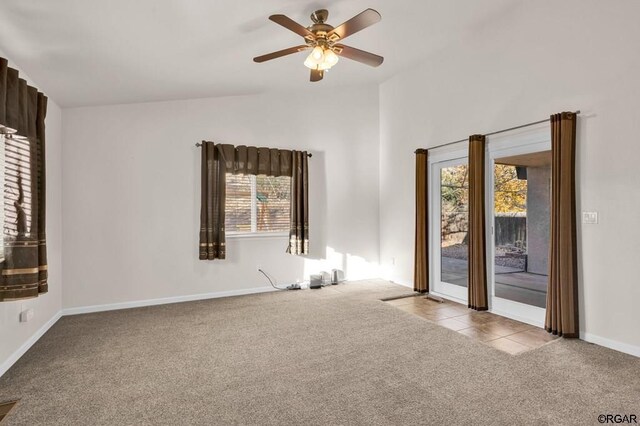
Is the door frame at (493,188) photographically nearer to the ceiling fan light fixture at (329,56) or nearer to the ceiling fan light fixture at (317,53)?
the ceiling fan light fixture at (329,56)

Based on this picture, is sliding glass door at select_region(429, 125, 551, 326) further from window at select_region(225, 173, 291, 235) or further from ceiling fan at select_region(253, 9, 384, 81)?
window at select_region(225, 173, 291, 235)

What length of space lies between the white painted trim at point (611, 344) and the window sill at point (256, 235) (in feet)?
12.4

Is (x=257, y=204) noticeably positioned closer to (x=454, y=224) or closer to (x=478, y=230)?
(x=454, y=224)

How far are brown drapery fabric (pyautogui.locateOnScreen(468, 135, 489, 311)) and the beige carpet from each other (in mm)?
906

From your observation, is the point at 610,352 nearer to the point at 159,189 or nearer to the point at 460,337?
the point at 460,337

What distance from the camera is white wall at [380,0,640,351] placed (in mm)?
2930

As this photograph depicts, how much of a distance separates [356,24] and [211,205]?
9.88 feet

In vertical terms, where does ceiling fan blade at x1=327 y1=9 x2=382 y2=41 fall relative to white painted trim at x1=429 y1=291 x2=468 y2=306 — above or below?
above

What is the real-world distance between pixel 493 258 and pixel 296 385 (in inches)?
114

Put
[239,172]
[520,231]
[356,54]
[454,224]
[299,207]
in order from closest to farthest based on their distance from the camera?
[356,54] → [520,231] → [454,224] → [239,172] → [299,207]

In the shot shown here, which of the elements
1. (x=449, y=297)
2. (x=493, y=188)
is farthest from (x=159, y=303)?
(x=493, y=188)

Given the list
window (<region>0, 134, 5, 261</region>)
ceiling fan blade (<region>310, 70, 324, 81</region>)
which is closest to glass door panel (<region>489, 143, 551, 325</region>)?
ceiling fan blade (<region>310, 70, 324, 81</region>)

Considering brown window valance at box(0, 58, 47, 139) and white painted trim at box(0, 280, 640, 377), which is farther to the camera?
white painted trim at box(0, 280, 640, 377)

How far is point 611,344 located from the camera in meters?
3.02
